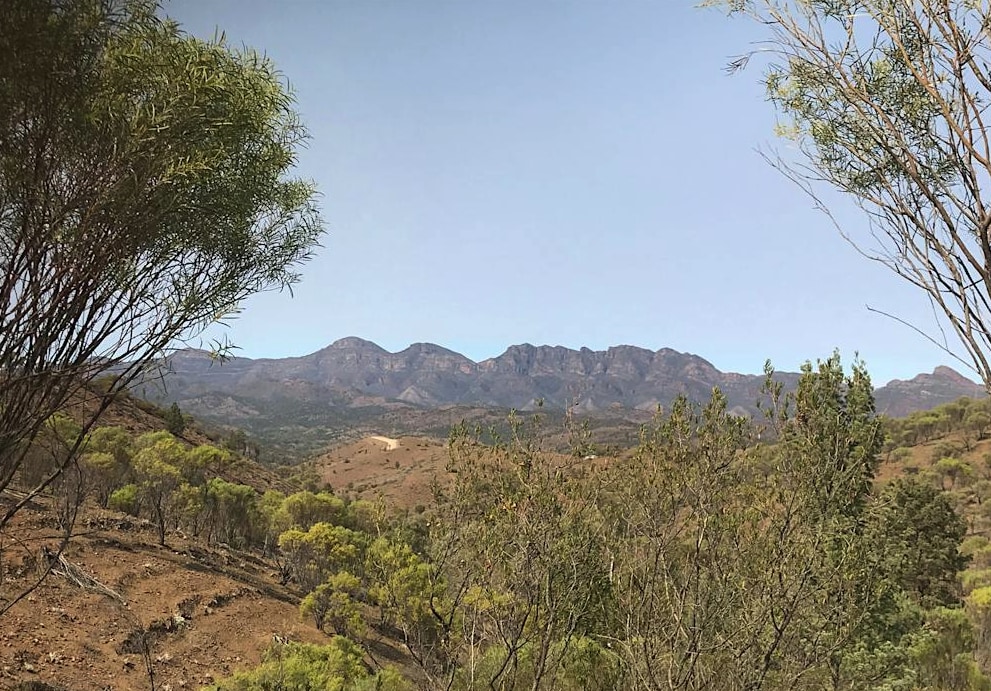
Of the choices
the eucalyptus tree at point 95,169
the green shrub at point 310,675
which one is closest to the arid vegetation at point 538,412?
the eucalyptus tree at point 95,169

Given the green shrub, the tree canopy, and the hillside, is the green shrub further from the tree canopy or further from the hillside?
the tree canopy

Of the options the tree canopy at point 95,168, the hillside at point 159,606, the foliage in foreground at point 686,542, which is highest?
the tree canopy at point 95,168

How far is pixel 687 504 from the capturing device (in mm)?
6809

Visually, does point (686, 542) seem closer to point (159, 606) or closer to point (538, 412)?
point (538, 412)

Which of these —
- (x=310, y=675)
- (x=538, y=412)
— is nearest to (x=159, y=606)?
(x=310, y=675)

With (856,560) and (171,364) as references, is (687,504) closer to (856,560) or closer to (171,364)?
(856,560)

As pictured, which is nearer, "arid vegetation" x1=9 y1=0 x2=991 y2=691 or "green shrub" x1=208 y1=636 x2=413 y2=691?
"arid vegetation" x1=9 y1=0 x2=991 y2=691

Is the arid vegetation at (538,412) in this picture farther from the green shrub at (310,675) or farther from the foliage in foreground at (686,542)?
the green shrub at (310,675)

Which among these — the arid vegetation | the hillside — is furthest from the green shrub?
the arid vegetation

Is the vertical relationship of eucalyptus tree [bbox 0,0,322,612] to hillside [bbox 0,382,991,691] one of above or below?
above

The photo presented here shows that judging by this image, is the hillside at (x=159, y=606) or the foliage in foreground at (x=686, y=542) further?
the hillside at (x=159, y=606)

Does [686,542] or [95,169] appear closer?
[95,169]

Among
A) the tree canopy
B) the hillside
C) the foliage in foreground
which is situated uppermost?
the tree canopy

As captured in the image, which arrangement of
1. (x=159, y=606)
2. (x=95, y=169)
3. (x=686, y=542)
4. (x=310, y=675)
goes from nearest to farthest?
(x=95, y=169) < (x=686, y=542) < (x=310, y=675) < (x=159, y=606)
